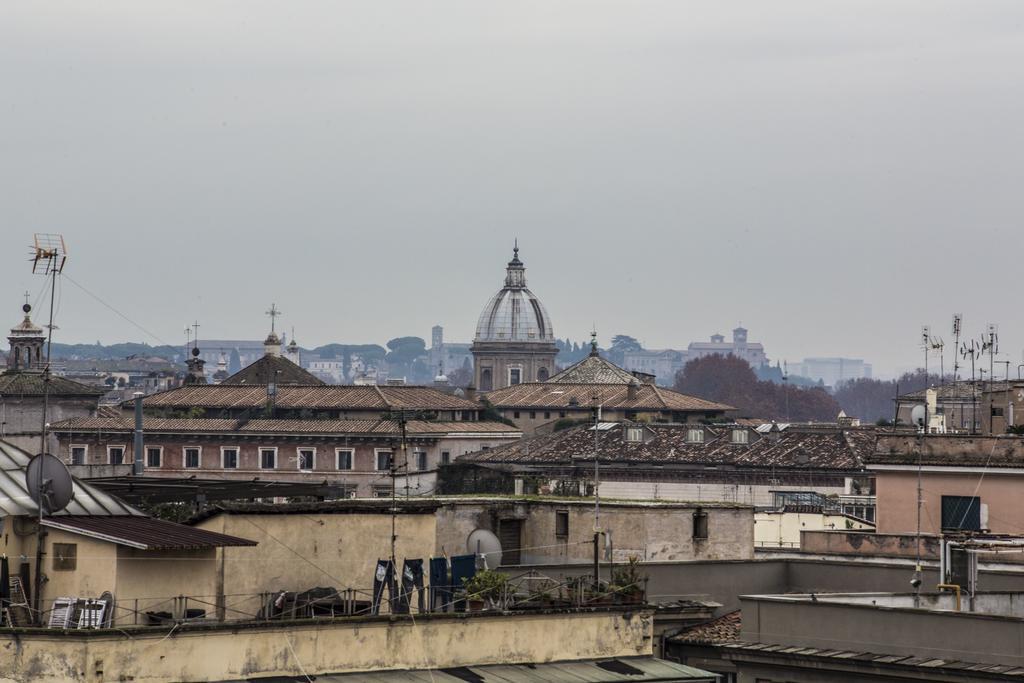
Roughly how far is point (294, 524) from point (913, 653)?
6.83 m

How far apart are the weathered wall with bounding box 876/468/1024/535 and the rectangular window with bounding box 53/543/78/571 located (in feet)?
63.5

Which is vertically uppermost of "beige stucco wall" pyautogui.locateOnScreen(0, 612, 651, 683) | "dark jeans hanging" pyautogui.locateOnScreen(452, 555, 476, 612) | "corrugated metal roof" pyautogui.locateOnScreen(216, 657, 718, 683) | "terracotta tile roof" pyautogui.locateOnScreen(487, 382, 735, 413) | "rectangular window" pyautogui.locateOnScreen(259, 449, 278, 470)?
"terracotta tile roof" pyautogui.locateOnScreen(487, 382, 735, 413)

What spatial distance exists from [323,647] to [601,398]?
89.9m

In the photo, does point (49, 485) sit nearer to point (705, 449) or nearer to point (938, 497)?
point (938, 497)

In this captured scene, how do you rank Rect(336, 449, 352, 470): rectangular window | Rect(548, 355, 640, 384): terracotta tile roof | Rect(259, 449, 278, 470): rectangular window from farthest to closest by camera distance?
Rect(548, 355, 640, 384): terracotta tile roof → Rect(259, 449, 278, 470): rectangular window → Rect(336, 449, 352, 470): rectangular window

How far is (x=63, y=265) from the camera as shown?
88.9ft

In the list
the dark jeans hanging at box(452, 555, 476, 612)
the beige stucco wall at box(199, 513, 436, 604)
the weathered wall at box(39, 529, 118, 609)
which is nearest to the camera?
the weathered wall at box(39, 529, 118, 609)

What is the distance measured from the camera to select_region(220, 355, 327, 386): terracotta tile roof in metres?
114

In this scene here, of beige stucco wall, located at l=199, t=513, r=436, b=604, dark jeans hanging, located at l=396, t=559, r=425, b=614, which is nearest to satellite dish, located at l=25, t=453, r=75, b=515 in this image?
beige stucco wall, located at l=199, t=513, r=436, b=604

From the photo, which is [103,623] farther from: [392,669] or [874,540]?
[874,540]

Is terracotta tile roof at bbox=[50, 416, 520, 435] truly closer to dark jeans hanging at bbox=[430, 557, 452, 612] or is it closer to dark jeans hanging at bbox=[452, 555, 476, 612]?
dark jeans hanging at bbox=[452, 555, 476, 612]

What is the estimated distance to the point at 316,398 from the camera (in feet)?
322

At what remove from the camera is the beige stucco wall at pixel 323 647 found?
67.3ft

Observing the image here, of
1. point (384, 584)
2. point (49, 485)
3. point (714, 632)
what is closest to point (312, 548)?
point (384, 584)
